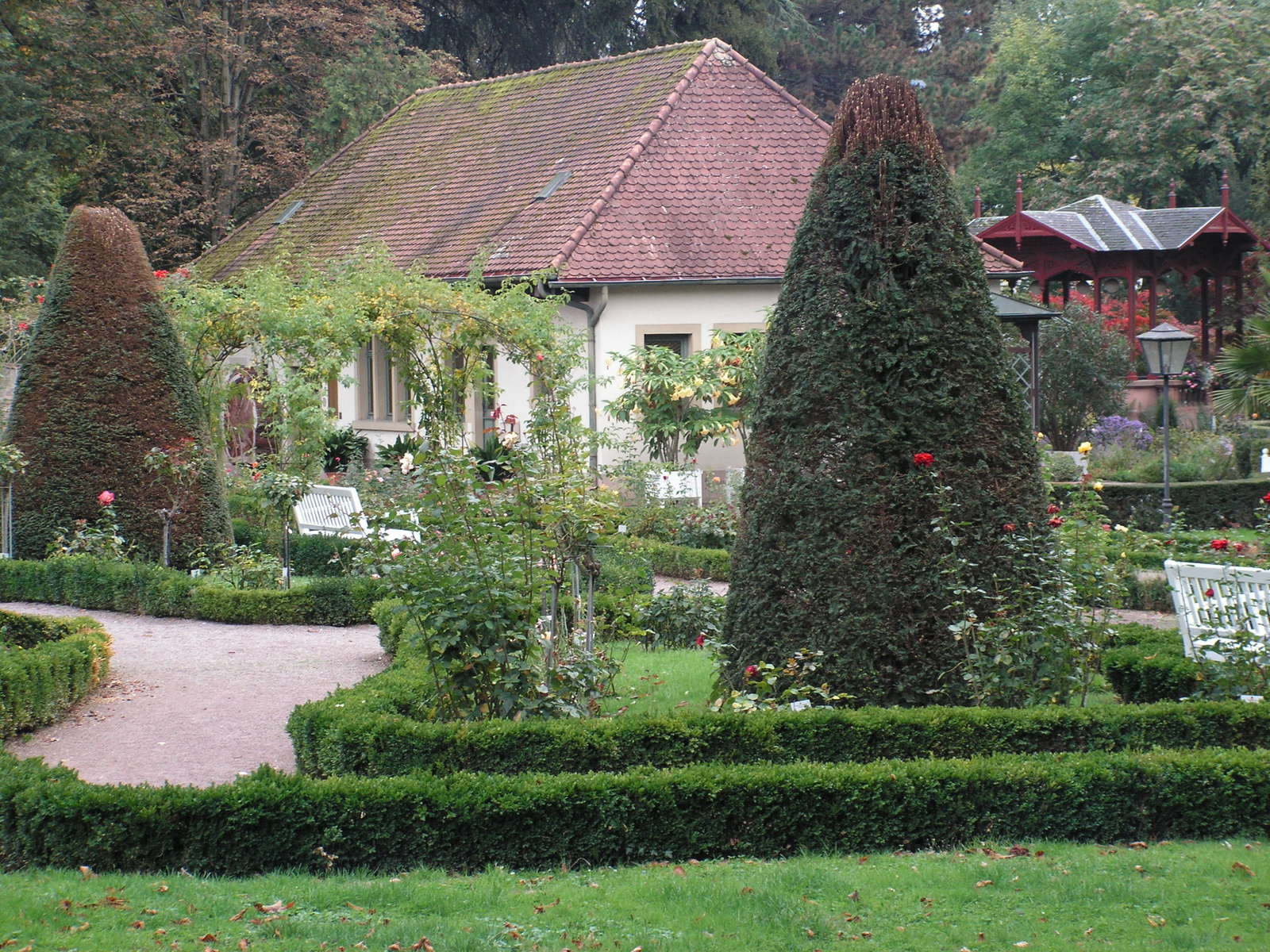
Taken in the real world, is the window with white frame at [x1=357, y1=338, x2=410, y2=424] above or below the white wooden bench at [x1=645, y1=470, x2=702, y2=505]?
above

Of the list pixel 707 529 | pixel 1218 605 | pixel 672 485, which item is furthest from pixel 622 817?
pixel 672 485

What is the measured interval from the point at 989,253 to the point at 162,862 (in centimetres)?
1739

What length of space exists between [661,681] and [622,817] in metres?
2.68

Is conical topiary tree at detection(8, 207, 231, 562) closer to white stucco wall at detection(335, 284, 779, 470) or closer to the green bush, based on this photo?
white stucco wall at detection(335, 284, 779, 470)

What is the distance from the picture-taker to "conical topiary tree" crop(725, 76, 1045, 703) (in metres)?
6.32

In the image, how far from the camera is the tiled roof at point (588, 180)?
61.1ft

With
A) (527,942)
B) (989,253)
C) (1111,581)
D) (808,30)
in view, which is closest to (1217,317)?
(989,253)

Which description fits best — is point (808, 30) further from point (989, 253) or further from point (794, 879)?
point (794, 879)

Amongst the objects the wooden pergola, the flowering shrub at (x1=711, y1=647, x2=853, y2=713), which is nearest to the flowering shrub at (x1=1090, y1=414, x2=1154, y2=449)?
the wooden pergola

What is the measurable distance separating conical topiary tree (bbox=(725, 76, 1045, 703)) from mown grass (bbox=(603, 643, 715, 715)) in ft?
1.92

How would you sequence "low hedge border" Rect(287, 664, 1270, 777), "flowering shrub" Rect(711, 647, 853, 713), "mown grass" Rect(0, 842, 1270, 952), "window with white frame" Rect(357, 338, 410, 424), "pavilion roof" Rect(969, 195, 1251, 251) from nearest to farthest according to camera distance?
1. "mown grass" Rect(0, 842, 1270, 952)
2. "low hedge border" Rect(287, 664, 1270, 777)
3. "flowering shrub" Rect(711, 647, 853, 713)
4. "window with white frame" Rect(357, 338, 410, 424)
5. "pavilion roof" Rect(969, 195, 1251, 251)

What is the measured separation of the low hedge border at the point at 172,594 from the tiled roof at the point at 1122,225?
17350 mm

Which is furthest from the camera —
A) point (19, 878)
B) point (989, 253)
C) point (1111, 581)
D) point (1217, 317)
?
point (1217, 317)

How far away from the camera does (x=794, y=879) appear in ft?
14.4
